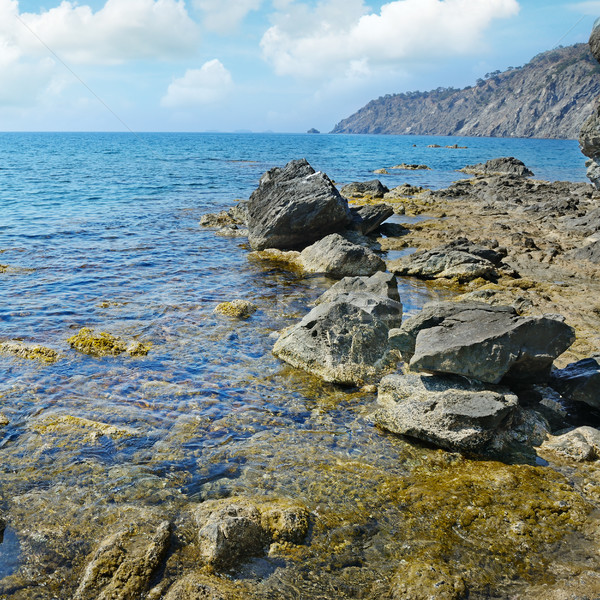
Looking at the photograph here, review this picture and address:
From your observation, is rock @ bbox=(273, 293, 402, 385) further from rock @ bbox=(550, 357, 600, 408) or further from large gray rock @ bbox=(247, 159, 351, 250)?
large gray rock @ bbox=(247, 159, 351, 250)

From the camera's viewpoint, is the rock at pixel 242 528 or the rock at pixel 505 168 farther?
the rock at pixel 505 168

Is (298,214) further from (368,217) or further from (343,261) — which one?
(368,217)

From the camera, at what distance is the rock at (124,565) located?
214 inches

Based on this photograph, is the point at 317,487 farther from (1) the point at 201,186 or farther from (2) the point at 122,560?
(1) the point at 201,186

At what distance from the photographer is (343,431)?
895 cm

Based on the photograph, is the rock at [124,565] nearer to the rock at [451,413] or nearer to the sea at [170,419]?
the sea at [170,419]

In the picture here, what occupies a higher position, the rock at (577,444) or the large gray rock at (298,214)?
the large gray rock at (298,214)

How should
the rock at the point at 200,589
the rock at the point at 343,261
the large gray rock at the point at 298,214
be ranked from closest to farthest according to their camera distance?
the rock at the point at 200,589, the rock at the point at 343,261, the large gray rock at the point at 298,214

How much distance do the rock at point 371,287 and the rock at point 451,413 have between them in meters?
5.51

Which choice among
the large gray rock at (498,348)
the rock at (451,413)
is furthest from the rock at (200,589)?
the large gray rock at (498,348)

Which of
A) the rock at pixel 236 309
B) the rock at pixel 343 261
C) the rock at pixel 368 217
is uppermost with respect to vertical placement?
the rock at pixel 368 217

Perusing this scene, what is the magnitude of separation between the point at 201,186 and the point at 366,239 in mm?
28887

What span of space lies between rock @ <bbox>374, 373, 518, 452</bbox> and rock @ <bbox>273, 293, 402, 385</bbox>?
171 centimetres

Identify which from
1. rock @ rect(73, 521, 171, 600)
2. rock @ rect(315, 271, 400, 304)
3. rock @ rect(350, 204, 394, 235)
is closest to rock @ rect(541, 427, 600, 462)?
rock @ rect(73, 521, 171, 600)
